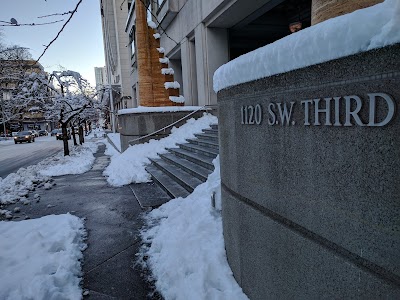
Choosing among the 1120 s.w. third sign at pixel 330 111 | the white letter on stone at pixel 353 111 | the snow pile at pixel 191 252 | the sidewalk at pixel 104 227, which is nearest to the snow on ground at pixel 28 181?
the sidewalk at pixel 104 227

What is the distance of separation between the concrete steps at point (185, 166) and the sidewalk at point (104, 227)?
3.20ft

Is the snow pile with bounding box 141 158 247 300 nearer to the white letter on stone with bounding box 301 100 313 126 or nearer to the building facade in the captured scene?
the white letter on stone with bounding box 301 100 313 126

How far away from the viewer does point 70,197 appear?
25.6ft

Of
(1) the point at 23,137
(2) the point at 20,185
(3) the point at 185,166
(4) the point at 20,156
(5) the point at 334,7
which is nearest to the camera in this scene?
(5) the point at 334,7

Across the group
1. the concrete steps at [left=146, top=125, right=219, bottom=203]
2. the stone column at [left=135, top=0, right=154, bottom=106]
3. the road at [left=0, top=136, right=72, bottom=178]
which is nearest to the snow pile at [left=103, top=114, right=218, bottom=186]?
the concrete steps at [left=146, top=125, right=219, bottom=203]

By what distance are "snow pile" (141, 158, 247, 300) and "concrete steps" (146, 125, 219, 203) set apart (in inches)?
48.3

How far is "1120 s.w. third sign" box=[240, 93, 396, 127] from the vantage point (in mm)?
1432

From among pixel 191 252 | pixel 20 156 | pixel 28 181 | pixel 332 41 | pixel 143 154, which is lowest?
pixel 20 156

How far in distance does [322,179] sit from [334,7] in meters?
1.81

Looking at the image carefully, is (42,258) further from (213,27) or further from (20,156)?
(20,156)

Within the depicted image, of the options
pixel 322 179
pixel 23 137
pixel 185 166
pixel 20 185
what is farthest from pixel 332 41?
pixel 23 137

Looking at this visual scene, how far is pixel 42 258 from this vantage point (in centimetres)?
411

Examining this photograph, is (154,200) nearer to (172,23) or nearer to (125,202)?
(125,202)

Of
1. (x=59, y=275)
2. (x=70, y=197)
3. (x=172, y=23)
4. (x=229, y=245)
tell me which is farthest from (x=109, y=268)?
(x=172, y=23)
